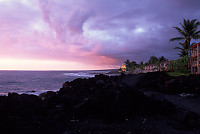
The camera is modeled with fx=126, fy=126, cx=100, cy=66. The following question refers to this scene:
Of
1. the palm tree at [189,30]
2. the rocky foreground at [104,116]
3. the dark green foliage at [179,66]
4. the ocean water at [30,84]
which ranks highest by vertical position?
the palm tree at [189,30]

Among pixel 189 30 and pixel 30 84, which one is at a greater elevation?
pixel 189 30

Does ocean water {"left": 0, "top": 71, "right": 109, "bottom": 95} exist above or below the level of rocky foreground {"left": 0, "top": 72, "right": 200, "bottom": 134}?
below

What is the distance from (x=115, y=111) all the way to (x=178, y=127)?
2574mm

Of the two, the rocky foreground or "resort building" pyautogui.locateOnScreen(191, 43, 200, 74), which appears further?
"resort building" pyautogui.locateOnScreen(191, 43, 200, 74)

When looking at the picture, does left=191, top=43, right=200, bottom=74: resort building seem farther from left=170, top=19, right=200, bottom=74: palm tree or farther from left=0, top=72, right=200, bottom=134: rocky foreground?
left=0, top=72, right=200, bottom=134: rocky foreground

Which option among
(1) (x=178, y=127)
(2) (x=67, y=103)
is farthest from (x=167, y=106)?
(2) (x=67, y=103)

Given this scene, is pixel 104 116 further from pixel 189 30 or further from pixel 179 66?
pixel 179 66

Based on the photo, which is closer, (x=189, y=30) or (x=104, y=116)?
(x=104, y=116)

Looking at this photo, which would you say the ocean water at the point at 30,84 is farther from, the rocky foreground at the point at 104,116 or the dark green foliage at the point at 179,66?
the dark green foliage at the point at 179,66

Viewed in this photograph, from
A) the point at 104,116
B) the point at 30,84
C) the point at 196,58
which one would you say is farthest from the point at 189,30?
the point at 30,84

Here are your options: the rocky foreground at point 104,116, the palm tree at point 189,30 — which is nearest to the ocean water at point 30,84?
the rocky foreground at point 104,116

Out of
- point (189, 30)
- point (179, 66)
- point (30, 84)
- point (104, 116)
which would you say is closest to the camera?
point (104, 116)

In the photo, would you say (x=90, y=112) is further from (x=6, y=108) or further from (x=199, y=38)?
(x=199, y=38)

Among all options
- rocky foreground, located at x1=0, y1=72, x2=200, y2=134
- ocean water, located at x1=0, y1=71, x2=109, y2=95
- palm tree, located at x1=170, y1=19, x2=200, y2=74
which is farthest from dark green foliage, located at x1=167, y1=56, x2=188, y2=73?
rocky foreground, located at x1=0, y1=72, x2=200, y2=134
